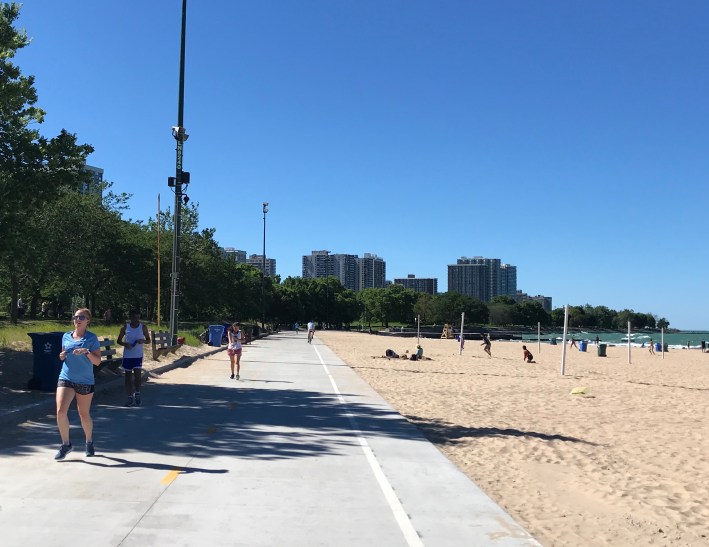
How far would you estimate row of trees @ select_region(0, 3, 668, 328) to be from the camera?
44.2ft

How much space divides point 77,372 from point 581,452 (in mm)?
6924

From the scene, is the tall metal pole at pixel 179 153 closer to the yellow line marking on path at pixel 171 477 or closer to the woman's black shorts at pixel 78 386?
the woman's black shorts at pixel 78 386

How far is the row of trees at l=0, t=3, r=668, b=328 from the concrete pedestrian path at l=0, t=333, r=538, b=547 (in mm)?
5616

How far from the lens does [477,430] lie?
10695 mm

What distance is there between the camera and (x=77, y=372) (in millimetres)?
7027

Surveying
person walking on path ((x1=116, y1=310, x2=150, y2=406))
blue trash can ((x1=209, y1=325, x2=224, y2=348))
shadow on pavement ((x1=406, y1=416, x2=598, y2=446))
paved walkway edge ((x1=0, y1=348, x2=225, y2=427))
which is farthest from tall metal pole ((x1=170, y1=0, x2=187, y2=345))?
shadow on pavement ((x1=406, y1=416, x2=598, y2=446))

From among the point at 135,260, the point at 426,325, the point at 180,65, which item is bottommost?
the point at 426,325

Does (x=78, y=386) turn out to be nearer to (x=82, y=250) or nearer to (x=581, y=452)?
(x=581, y=452)

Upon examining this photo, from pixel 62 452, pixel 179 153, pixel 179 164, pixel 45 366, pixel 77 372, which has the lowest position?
pixel 62 452

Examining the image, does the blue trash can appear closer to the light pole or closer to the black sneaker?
the light pole

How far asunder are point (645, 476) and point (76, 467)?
6.74 m

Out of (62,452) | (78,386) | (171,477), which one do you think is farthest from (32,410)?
(171,477)

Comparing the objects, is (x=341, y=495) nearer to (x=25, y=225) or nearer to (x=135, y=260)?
(x=25, y=225)

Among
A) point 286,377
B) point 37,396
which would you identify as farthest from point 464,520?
point 286,377
